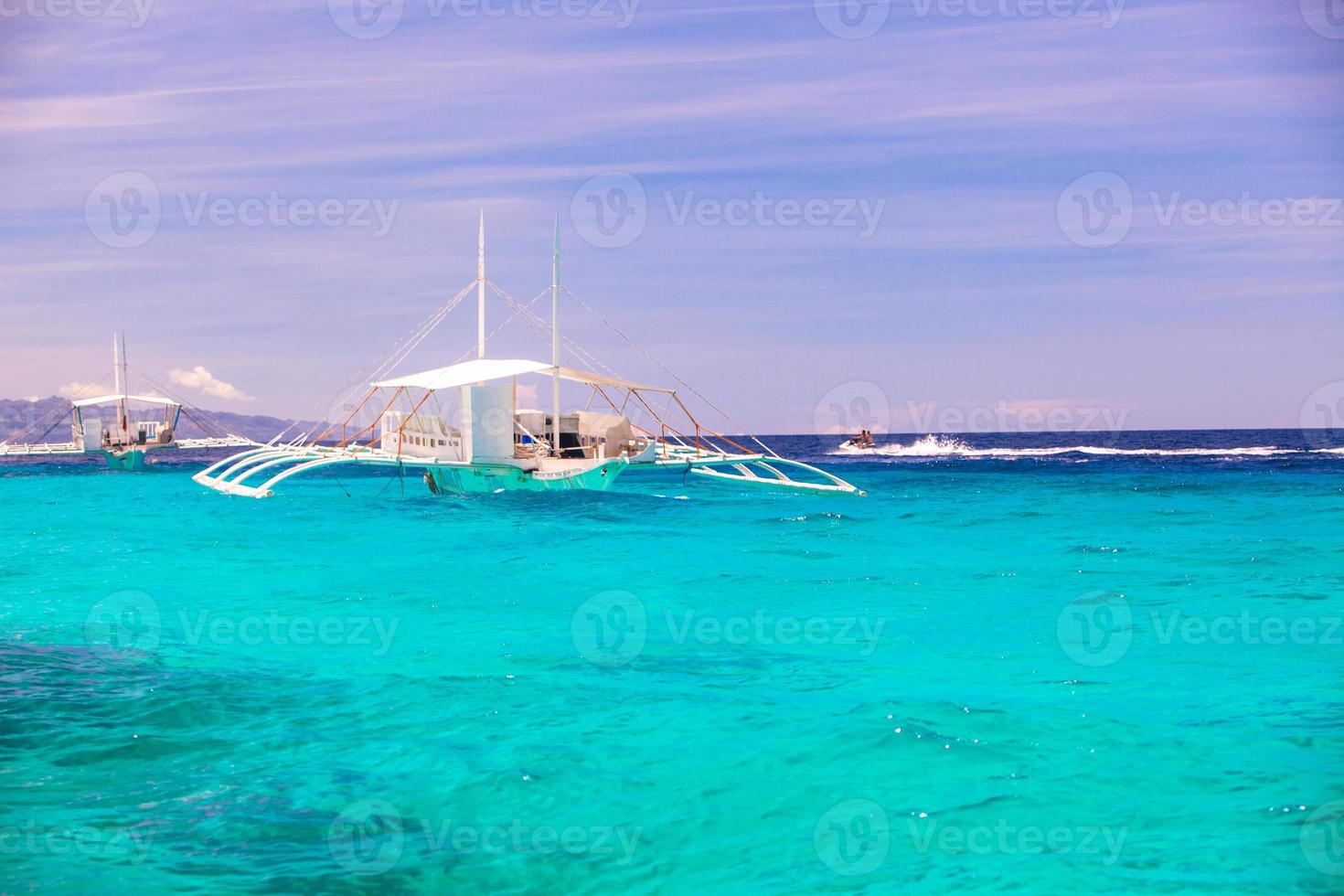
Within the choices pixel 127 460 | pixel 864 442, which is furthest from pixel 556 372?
pixel 864 442

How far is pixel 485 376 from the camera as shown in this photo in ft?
95.7

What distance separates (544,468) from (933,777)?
25.5 meters

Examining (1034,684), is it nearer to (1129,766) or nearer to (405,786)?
(1129,766)

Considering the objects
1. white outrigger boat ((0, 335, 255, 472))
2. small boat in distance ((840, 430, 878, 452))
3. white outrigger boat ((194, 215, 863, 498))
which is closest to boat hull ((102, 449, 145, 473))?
white outrigger boat ((0, 335, 255, 472))

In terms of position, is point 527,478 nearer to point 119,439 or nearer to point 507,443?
point 507,443

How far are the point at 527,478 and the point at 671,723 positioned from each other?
2334cm

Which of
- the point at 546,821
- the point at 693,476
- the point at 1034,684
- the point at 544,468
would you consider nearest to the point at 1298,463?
the point at 693,476

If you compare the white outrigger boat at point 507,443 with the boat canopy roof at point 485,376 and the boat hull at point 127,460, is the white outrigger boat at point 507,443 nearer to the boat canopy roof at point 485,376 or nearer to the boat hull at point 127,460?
the boat canopy roof at point 485,376

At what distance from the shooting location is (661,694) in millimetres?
8570

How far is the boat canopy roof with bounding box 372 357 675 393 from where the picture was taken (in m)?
29.1

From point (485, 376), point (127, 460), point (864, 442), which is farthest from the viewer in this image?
point (864, 442)

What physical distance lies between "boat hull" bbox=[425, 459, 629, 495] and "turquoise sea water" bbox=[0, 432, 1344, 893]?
466 inches

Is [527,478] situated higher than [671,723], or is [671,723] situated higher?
[527,478]

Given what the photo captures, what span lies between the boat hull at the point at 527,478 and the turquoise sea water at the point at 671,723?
11.8 m
